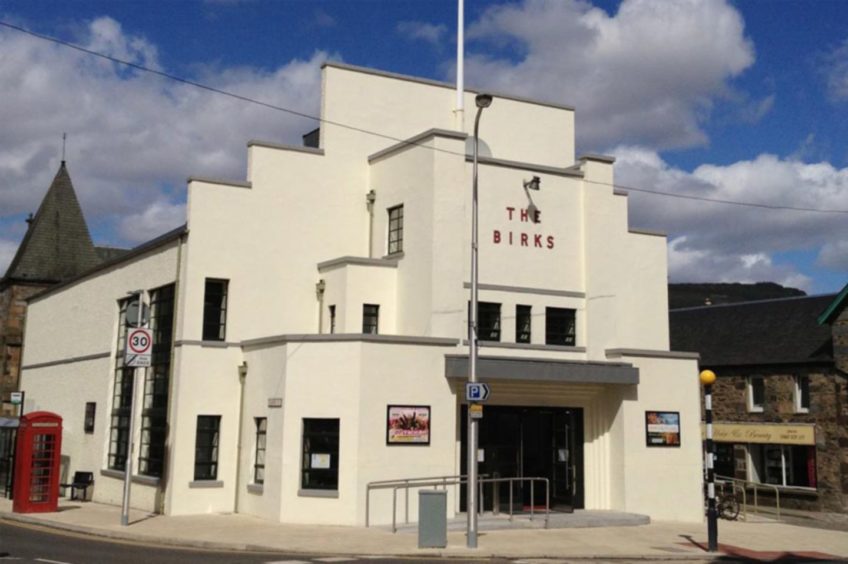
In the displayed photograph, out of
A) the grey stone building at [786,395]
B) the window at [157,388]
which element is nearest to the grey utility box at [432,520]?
the window at [157,388]

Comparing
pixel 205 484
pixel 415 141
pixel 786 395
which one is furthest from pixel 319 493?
pixel 786 395

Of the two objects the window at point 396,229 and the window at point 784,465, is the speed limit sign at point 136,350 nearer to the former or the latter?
the window at point 396,229

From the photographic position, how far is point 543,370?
79.2 ft

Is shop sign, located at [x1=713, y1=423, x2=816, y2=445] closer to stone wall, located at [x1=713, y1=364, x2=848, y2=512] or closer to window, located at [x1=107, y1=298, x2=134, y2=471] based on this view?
stone wall, located at [x1=713, y1=364, x2=848, y2=512]

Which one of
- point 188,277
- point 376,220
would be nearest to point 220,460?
point 188,277

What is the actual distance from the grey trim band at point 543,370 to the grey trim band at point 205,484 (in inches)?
274

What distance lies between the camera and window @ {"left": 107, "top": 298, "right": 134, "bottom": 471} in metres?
28.3

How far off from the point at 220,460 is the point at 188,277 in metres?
5.00

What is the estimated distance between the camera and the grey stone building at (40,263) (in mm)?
47656

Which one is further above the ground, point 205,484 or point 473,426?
point 473,426

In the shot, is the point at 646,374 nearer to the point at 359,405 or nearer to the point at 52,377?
the point at 359,405

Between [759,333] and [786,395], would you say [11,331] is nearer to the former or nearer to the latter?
[759,333]

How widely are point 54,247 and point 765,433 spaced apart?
35976mm

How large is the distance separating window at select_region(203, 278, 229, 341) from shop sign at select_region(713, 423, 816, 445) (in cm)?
2138
